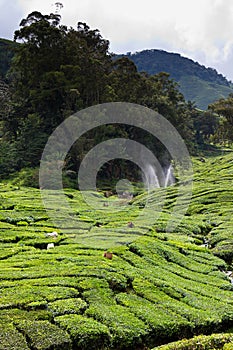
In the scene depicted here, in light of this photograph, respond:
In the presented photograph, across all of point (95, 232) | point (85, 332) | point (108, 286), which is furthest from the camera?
point (95, 232)

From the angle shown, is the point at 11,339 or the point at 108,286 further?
the point at 108,286

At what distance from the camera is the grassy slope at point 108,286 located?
1365 cm

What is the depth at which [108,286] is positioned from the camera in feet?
55.8

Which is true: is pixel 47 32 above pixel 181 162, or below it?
above

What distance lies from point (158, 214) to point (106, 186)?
71.0 ft

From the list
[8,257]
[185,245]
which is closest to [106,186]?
[185,245]

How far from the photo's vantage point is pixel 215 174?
5962 cm

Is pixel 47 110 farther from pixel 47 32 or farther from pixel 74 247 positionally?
pixel 74 247

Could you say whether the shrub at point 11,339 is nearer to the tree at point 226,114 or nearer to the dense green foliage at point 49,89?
the dense green foliage at point 49,89

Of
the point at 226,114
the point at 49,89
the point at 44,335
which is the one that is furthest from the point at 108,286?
the point at 226,114

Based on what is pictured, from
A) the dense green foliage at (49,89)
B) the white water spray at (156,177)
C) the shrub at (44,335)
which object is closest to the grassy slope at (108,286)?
the shrub at (44,335)

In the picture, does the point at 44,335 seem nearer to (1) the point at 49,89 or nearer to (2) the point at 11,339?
(2) the point at 11,339

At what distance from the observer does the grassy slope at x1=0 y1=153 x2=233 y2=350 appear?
1365 cm

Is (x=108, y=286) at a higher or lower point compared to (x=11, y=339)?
higher
